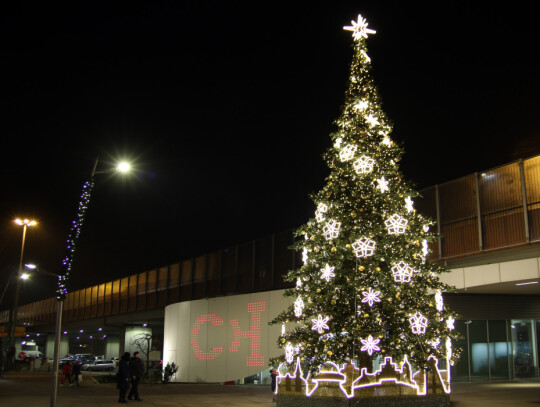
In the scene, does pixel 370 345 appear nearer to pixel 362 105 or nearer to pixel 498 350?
pixel 362 105

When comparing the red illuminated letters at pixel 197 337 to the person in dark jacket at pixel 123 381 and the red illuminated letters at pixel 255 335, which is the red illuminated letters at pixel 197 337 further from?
the person in dark jacket at pixel 123 381

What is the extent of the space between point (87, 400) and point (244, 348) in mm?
9375

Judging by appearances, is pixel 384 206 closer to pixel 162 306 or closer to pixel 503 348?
pixel 503 348

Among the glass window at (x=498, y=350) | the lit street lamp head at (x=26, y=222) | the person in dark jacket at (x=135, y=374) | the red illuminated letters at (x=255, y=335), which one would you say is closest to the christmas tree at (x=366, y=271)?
the person in dark jacket at (x=135, y=374)

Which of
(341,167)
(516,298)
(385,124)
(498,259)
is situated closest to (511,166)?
(498,259)

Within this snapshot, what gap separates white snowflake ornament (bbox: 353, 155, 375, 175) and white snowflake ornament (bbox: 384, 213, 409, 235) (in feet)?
4.67

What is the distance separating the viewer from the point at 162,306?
4181 centimetres

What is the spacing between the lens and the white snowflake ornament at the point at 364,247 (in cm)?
1438

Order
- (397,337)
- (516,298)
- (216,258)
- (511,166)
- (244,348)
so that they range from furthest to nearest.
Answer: (216,258), (244,348), (516,298), (511,166), (397,337)

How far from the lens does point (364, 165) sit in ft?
50.0

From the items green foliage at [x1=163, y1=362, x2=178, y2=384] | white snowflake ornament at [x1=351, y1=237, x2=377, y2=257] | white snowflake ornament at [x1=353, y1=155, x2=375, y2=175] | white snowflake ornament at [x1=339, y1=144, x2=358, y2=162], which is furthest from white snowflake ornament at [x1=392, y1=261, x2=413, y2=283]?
green foliage at [x1=163, y1=362, x2=178, y2=384]

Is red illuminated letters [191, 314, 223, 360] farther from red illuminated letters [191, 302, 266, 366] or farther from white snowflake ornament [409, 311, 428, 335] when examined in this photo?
white snowflake ornament [409, 311, 428, 335]

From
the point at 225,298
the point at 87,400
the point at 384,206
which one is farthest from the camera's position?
the point at 225,298

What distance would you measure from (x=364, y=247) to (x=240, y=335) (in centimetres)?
1550
